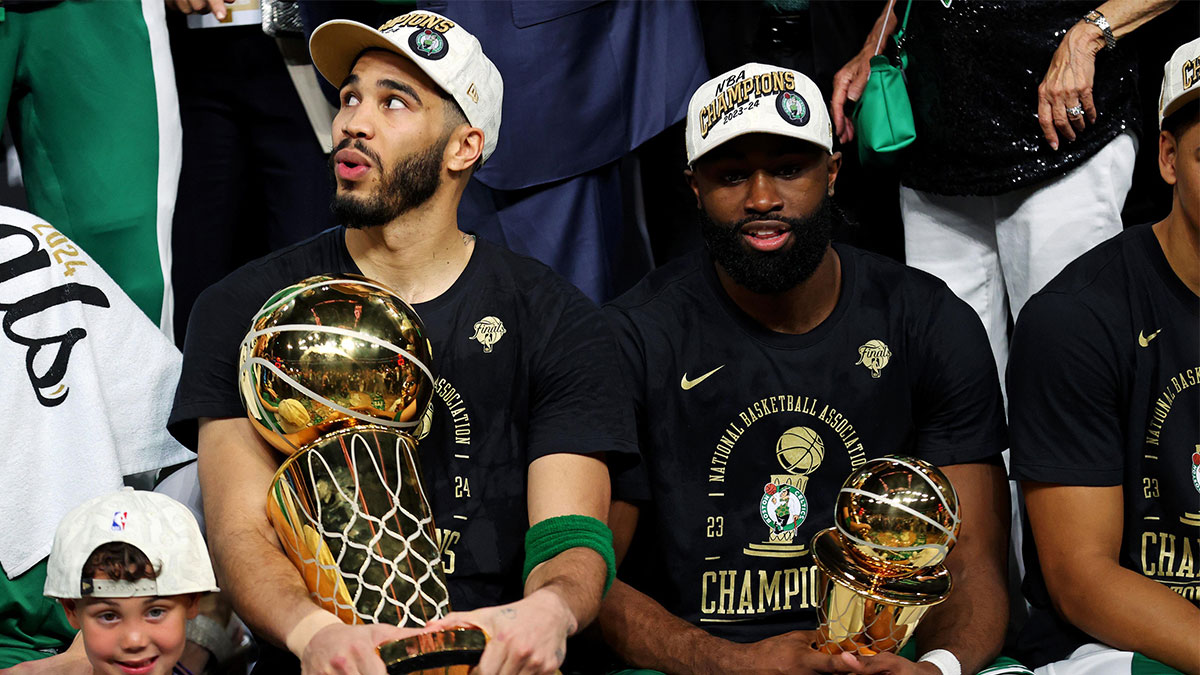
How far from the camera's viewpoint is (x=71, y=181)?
360cm

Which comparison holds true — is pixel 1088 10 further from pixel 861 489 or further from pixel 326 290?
pixel 326 290

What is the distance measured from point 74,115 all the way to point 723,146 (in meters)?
1.60

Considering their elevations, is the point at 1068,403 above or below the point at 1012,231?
below

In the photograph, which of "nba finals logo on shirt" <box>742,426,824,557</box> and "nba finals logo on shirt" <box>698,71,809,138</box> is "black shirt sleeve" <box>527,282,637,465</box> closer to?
"nba finals logo on shirt" <box>742,426,824,557</box>

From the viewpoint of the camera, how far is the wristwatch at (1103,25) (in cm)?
341

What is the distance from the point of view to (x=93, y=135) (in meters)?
3.61

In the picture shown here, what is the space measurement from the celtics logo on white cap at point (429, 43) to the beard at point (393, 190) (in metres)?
0.18

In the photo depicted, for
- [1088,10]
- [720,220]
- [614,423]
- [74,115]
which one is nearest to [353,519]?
[614,423]

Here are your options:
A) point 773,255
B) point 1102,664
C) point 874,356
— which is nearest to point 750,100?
point 773,255

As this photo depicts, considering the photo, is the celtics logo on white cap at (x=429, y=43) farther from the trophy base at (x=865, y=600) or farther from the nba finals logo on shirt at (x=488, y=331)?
the trophy base at (x=865, y=600)

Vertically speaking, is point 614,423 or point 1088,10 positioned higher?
point 1088,10

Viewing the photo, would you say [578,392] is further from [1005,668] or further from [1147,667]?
[1147,667]

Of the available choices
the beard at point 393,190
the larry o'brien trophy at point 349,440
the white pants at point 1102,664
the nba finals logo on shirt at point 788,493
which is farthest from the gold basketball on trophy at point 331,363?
the white pants at point 1102,664

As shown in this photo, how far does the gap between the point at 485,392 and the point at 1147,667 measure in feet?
4.55
